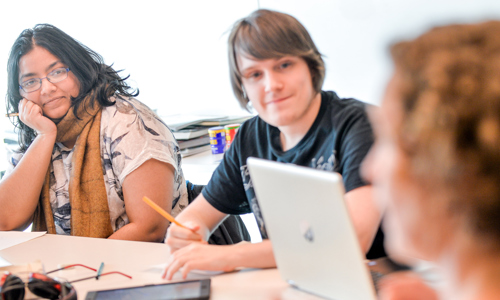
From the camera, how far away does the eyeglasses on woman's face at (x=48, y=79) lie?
1.92m

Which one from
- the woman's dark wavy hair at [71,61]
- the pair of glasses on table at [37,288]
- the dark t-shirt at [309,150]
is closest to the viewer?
the pair of glasses on table at [37,288]

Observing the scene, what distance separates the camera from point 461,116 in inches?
18.6

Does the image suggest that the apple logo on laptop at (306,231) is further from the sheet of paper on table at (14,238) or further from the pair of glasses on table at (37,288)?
the sheet of paper on table at (14,238)

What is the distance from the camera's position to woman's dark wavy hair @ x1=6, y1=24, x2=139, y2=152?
75.7 inches

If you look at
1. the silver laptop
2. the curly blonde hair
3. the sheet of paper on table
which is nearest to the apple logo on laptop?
the silver laptop

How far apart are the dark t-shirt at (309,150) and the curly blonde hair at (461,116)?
2.31 ft

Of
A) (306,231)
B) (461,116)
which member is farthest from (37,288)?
(461,116)

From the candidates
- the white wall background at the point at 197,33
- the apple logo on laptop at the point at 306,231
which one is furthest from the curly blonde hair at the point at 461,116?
the white wall background at the point at 197,33

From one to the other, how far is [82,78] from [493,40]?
1.74 meters

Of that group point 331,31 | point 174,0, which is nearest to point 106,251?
point 331,31

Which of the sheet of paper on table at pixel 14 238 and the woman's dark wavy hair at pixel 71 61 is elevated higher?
the woman's dark wavy hair at pixel 71 61

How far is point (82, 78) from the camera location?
1.96 meters

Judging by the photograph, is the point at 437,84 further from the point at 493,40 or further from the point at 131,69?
the point at 131,69

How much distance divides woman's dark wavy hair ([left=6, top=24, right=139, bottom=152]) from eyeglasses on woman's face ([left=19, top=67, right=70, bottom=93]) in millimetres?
33
